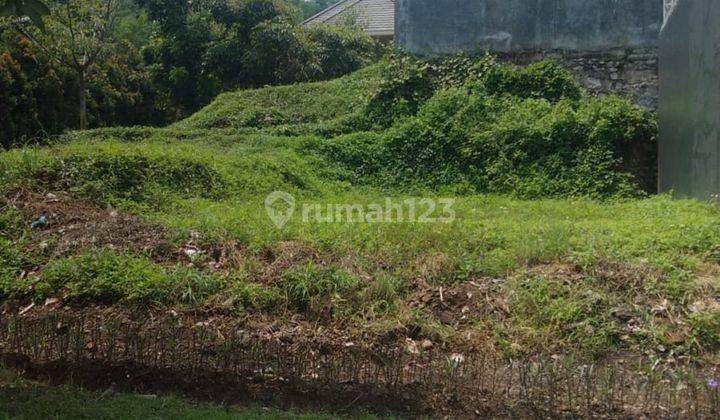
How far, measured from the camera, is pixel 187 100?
1958 cm

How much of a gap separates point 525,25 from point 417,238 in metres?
8.19

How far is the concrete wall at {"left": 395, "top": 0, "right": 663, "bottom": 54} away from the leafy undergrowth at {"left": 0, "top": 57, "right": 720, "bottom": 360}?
2.24 m

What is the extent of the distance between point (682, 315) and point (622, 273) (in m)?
0.53

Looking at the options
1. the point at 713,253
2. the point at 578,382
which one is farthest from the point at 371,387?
the point at 713,253

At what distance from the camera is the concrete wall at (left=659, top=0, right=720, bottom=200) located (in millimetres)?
6711

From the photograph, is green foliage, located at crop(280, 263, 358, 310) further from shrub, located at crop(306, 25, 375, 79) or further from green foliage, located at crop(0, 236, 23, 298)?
shrub, located at crop(306, 25, 375, 79)

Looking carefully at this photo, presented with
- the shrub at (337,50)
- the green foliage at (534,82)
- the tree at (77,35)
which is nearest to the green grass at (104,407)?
the green foliage at (534,82)

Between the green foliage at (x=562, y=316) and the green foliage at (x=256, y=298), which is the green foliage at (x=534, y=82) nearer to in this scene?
the green foliage at (x=562, y=316)

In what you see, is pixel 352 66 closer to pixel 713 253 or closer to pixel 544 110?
pixel 544 110

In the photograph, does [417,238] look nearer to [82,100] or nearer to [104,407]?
[104,407]

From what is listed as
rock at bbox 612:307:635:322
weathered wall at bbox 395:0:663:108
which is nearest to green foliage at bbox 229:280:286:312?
rock at bbox 612:307:635:322

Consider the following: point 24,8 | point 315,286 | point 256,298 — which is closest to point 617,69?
point 315,286

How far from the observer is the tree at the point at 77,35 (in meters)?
14.6

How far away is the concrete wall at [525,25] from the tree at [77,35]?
6307mm
